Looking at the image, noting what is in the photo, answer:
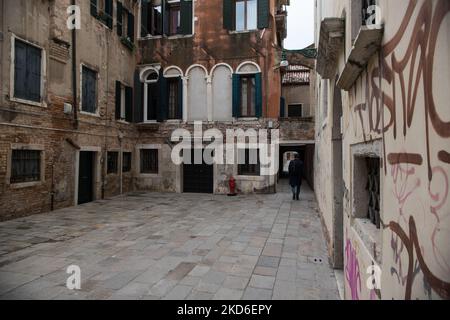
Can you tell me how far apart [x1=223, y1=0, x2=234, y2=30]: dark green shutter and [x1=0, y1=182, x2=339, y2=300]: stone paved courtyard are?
8.69 m

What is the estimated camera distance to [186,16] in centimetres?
1428

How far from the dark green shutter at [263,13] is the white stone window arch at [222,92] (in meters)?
2.32

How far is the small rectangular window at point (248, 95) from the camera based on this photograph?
1390 cm

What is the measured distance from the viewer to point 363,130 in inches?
115

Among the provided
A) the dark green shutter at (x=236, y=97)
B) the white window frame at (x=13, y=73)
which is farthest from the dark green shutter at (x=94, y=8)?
the dark green shutter at (x=236, y=97)

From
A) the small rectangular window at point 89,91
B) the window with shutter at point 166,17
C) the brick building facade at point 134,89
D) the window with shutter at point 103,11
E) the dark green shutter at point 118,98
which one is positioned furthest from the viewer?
the window with shutter at point 166,17

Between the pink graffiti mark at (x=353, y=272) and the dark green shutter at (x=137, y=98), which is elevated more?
the dark green shutter at (x=137, y=98)

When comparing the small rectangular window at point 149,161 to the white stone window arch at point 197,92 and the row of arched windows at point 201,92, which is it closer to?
the row of arched windows at point 201,92

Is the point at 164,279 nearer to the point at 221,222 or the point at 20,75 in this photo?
the point at 221,222

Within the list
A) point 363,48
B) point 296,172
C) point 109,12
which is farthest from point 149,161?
point 363,48

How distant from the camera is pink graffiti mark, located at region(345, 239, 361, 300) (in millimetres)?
3072

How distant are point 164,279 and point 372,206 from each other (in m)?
3.09

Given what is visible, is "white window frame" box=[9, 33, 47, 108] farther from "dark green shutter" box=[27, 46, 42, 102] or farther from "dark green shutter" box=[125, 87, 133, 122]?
"dark green shutter" box=[125, 87, 133, 122]
